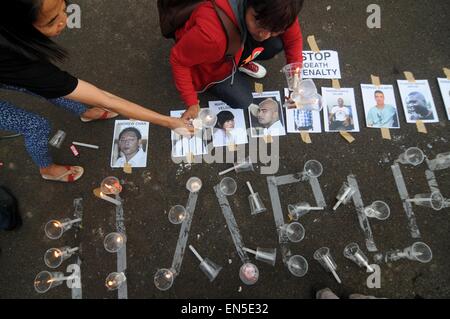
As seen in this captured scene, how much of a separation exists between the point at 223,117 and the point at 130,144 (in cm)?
102

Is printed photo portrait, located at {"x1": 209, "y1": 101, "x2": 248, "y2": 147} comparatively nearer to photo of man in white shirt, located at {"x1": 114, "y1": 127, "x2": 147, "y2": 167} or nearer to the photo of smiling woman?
photo of man in white shirt, located at {"x1": 114, "y1": 127, "x2": 147, "y2": 167}

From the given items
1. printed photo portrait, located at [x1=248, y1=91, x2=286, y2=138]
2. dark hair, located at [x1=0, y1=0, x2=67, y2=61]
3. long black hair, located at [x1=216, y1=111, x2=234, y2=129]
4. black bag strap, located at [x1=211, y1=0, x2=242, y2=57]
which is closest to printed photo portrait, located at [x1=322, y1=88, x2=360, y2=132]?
printed photo portrait, located at [x1=248, y1=91, x2=286, y2=138]

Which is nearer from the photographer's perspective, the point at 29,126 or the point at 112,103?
the point at 112,103

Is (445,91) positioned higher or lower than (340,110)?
higher

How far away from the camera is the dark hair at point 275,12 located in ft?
5.81

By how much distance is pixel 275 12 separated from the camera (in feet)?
5.87

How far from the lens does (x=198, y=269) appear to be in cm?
279

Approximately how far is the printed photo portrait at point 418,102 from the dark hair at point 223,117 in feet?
6.22

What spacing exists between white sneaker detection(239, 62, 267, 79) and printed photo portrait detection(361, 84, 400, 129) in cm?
113

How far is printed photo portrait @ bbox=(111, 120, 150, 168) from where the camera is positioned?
311 cm

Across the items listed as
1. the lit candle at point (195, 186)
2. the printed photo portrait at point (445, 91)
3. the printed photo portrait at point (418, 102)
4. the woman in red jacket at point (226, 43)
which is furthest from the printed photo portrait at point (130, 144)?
the printed photo portrait at point (445, 91)

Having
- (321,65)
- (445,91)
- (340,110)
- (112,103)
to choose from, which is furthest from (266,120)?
(445,91)

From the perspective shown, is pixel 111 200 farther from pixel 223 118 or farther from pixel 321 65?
pixel 321 65

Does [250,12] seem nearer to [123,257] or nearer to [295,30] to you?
[295,30]
